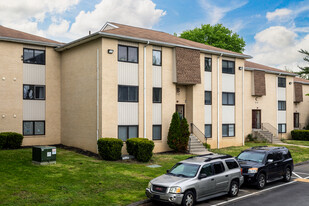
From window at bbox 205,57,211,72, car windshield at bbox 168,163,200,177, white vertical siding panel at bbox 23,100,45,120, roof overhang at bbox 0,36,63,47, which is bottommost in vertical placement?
car windshield at bbox 168,163,200,177

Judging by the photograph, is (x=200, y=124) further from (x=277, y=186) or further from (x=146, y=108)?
(x=277, y=186)

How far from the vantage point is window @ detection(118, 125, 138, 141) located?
21.7 meters

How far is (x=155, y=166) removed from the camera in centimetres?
1847

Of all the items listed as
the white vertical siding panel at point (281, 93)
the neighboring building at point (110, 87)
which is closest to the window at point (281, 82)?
the white vertical siding panel at point (281, 93)

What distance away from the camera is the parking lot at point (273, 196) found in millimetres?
12359

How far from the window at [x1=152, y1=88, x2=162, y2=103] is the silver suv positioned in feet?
34.2

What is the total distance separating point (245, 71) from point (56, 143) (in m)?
19.7

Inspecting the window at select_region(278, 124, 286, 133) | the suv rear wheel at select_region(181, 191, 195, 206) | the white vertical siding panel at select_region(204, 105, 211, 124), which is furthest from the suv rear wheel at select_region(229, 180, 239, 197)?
the window at select_region(278, 124, 286, 133)

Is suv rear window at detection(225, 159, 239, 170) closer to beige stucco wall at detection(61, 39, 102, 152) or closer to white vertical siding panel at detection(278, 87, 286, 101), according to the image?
beige stucco wall at detection(61, 39, 102, 152)

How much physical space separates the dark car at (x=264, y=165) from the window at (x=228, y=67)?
41.8ft

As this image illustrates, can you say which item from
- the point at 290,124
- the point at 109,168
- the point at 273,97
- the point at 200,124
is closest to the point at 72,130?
the point at 109,168

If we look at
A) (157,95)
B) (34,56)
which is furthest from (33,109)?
(157,95)

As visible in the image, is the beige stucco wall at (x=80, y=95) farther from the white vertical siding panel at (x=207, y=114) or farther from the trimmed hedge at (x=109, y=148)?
the white vertical siding panel at (x=207, y=114)

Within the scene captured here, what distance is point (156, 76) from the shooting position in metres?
23.5
